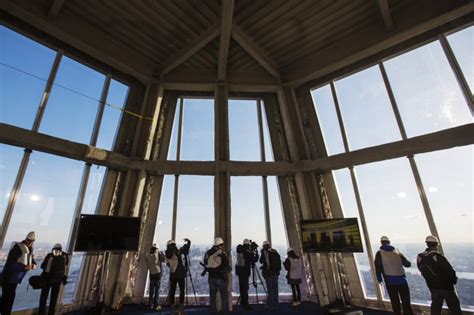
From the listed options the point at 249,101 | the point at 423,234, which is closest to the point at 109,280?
the point at 249,101

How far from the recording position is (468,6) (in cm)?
537

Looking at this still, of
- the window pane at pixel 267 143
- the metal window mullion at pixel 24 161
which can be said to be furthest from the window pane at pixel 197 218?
the metal window mullion at pixel 24 161

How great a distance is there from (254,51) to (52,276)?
299 inches

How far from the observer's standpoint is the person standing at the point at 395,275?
460 centimetres

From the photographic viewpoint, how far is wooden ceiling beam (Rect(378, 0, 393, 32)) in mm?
5898

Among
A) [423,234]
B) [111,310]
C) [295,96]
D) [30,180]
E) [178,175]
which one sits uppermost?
[295,96]

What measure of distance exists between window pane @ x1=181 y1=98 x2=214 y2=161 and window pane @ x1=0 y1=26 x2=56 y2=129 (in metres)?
3.79

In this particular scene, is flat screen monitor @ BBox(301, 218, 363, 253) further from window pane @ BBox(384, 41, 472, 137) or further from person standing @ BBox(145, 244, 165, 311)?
person standing @ BBox(145, 244, 165, 311)

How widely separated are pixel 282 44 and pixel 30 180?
7.68 metres

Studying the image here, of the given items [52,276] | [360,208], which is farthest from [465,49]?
[52,276]

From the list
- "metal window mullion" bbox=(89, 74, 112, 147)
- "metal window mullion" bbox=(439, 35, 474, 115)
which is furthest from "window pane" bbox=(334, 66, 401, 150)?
"metal window mullion" bbox=(89, 74, 112, 147)

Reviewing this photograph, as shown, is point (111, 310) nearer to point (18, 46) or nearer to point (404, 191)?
point (18, 46)

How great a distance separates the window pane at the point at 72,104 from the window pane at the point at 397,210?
7660 mm

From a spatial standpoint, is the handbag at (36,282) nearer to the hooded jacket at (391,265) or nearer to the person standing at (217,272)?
the person standing at (217,272)
